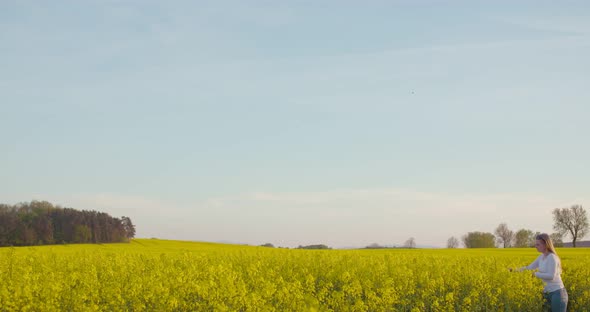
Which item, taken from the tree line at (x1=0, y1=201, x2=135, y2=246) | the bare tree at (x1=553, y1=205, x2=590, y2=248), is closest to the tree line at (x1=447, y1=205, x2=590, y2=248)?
the bare tree at (x1=553, y1=205, x2=590, y2=248)

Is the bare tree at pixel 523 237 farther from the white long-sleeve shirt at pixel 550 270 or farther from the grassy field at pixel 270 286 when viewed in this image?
the white long-sleeve shirt at pixel 550 270

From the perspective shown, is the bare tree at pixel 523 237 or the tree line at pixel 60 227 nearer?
the tree line at pixel 60 227

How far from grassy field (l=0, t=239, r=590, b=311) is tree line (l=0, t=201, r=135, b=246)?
Answer: 130ft

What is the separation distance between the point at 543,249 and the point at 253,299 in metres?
5.85

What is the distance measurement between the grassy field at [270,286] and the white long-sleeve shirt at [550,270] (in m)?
1.41

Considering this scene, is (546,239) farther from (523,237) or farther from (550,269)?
(523,237)

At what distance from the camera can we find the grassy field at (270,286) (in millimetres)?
9141

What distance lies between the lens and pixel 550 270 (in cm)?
1099

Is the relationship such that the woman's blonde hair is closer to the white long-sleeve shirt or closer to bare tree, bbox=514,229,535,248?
the white long-sleeve shirt

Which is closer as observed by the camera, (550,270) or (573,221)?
(550,270)

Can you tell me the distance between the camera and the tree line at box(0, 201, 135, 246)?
179 feet

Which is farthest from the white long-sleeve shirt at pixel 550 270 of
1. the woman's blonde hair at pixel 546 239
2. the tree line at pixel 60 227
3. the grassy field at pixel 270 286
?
the tree line at pixel 60 227

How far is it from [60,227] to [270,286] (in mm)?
54129

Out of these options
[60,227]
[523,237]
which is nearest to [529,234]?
[523,237]
